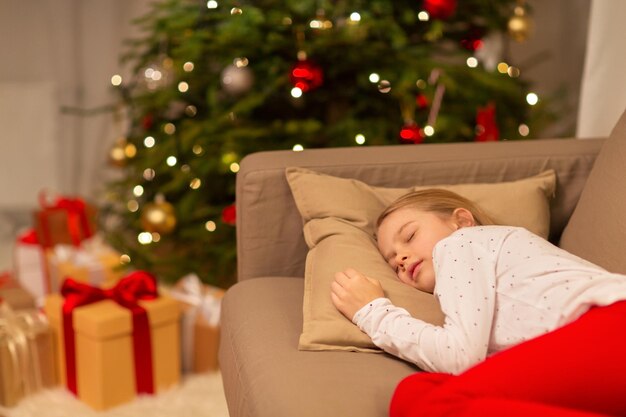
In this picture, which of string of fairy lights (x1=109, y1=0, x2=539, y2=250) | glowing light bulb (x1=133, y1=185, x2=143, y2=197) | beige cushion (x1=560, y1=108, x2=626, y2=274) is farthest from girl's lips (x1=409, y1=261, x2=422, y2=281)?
glowing light bulb (x1=133, y1=185, x2=143, y2=197)

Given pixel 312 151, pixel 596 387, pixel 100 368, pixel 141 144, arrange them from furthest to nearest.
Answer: pixel 141 144 → pixel 100 368 → pixel 312 151 → pixel 596 387

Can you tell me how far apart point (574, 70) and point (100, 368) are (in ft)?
9.42

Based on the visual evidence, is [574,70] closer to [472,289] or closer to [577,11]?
[577,11]

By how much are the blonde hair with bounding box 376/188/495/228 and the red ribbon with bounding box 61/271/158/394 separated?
32.5 inches

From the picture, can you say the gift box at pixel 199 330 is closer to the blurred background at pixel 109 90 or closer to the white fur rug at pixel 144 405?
the white fur rug at pixel 144 405

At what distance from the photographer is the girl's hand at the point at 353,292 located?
125cm

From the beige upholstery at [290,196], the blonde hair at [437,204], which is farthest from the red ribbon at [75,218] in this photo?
the blonde hair at [437,204]

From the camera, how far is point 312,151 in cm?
167

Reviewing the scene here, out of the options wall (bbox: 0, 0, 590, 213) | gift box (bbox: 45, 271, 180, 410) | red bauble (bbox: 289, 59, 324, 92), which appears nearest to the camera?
gift box (bbox: 45, 271, 180, 410)

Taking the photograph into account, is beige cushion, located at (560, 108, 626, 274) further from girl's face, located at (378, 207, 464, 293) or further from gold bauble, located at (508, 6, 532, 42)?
gold bauble, located at (508, 6, 532, 42)

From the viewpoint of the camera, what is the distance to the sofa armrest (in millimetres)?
1604

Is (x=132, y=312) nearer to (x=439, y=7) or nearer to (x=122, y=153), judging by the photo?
(x=122, y=153)

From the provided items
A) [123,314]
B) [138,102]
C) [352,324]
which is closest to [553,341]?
[352,324]

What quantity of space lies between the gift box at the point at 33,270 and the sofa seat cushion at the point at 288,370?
139 centimetres
